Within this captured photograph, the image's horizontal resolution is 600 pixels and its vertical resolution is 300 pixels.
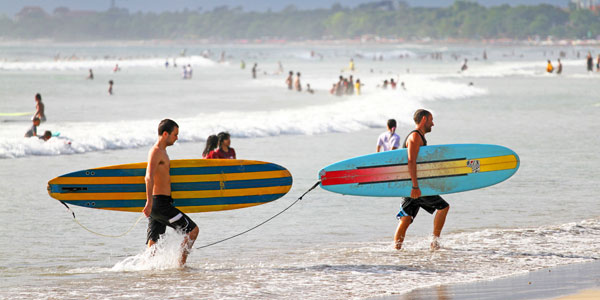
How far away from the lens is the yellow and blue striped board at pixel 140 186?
283 inches

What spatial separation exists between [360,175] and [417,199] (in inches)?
25.6

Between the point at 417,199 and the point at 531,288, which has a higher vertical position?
the point at 417,199

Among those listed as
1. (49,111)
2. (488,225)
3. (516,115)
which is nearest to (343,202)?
(488,225)

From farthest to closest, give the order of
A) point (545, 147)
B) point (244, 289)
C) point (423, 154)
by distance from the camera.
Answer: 1. point (545, 147)
2. point (423, 154)
3. point (244, 289)

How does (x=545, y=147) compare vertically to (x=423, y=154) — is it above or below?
below

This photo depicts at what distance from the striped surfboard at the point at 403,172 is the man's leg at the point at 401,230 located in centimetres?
25

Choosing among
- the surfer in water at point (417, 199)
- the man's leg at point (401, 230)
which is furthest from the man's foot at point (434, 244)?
the man's leg at point (401, 230)

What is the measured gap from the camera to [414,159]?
7117mm

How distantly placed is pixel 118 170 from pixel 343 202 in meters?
4.22

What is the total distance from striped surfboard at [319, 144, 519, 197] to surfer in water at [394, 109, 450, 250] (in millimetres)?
113

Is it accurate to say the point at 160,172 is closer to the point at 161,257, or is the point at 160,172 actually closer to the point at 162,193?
the point at 162,193

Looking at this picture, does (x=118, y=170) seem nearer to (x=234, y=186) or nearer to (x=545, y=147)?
(x=234, y=186)

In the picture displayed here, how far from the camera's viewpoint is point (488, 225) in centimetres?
902

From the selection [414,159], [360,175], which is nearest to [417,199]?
[414,159]
